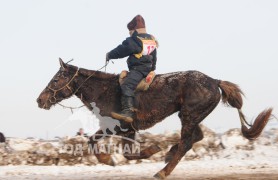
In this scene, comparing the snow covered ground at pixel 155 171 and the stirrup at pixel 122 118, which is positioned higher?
the stirrup at pixel 122 118

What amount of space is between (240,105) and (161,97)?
1.70m

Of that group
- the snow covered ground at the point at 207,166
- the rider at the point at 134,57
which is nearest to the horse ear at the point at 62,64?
the rider at the point at 134,57

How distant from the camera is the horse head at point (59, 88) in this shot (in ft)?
29.0

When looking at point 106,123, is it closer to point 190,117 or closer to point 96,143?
point 96,143

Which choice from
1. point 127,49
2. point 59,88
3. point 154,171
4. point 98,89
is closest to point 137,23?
point 127,49

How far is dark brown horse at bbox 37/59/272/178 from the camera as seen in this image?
336 inches

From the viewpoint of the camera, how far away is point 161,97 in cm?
856

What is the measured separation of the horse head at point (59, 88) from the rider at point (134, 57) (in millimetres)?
863

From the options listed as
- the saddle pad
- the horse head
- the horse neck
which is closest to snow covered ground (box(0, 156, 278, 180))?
the horse neck

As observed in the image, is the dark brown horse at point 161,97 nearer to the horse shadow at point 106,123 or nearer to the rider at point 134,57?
the horse shadow at point 106,123

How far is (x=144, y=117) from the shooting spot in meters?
8.63

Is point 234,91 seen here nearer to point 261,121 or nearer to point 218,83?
point 218,83

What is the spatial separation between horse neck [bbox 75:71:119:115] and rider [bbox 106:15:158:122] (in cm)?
35

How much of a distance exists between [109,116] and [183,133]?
1.49 metres
